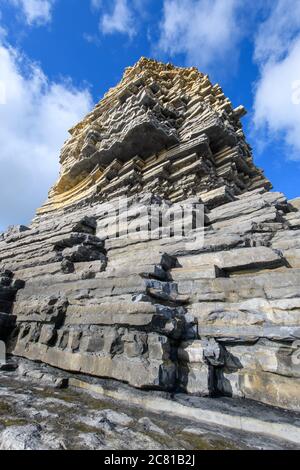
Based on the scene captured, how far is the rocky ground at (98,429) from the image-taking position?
3.95 metres

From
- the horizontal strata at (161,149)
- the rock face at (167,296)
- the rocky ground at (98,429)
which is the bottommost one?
the rocky ground at (98,429)

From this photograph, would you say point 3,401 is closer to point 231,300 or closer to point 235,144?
point 231,300

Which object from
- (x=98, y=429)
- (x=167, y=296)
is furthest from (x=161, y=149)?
(x=98, y=429)

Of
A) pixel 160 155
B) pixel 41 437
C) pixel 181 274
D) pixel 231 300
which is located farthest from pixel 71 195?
pixel 41 437

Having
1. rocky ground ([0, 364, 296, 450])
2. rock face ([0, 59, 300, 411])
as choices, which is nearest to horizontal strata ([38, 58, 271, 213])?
rock face ([0, 59, 300, 411])

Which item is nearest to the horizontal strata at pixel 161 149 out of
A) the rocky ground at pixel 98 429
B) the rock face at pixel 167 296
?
the rock face at pixel 167 296

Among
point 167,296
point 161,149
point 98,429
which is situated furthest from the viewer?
point 161,149

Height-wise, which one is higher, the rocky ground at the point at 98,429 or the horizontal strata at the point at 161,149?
the horizontal strata at the point at 161,149

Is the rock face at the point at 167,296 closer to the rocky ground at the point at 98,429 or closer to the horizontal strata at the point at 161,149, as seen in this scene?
the rocky ground at the point at 98,429

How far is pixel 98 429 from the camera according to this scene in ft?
14.5

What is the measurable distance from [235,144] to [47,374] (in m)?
→ 26.0

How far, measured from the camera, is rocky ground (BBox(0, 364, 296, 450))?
156 inches

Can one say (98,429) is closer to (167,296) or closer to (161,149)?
(167,296)

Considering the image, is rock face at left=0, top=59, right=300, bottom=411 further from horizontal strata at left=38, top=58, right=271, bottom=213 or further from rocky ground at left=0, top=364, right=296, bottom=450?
horizontal strata at left=38, top=58, right=271, bottom=213
